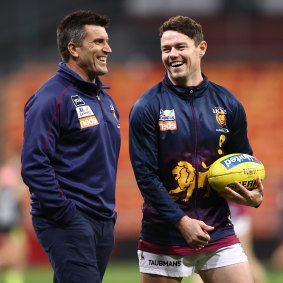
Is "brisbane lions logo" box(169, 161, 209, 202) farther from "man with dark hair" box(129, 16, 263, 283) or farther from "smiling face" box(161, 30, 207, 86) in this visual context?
"smiling face" box(161, 30, 207, 86)

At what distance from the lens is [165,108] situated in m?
4.41

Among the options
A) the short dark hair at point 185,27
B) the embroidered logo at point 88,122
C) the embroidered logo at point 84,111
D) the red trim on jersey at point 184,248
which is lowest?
the red trim on jersey at point 184,248

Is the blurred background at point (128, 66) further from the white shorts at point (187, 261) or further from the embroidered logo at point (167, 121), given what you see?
the embroidered logo at point (167, 121)

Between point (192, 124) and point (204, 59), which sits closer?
point (192, 124)

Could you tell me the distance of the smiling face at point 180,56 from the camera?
14.5 ft

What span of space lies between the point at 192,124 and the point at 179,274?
100 centimetres

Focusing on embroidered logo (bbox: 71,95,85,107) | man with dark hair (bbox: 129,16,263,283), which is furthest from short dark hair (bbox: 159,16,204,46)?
embroidered logo (bbox: 71,95,85,107)

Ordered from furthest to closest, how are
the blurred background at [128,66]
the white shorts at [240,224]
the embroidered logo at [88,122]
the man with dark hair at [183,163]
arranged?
the blurred background at [128,66] < the white shorts at [240,224] < the man with dark hair at [183,163] < the embroidered logo at [88,122]

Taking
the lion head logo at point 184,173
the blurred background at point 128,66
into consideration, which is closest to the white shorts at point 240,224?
the lion head logo at point 184,173

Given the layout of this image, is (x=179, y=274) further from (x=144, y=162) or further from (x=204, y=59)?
(x=204, y=59)

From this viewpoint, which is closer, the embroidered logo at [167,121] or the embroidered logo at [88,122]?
the embroidered logo at [88,122]

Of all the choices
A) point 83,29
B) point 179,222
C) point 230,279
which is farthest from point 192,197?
point 83,29

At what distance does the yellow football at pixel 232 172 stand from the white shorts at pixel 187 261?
0.43 metres

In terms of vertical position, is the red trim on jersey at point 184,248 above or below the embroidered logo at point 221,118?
below
